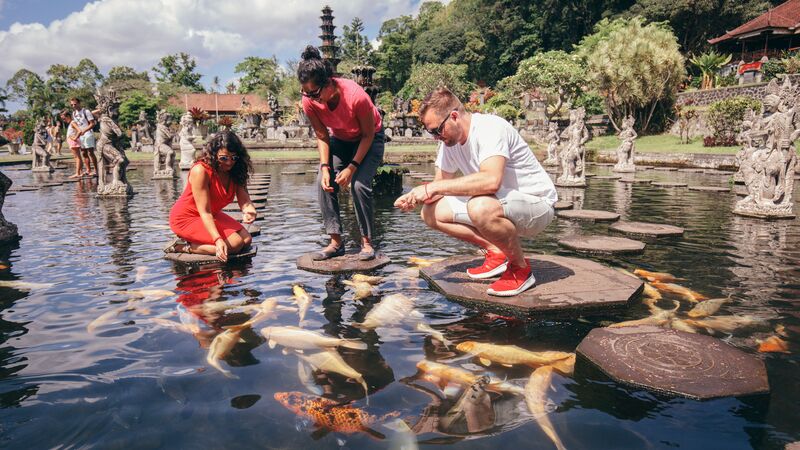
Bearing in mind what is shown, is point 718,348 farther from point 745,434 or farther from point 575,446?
point 575,446

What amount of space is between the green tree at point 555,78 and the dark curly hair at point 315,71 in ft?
120

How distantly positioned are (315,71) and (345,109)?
50 cm

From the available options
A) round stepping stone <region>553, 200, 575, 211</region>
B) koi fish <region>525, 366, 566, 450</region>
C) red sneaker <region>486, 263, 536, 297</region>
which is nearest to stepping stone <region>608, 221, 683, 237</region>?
round stepping stone <region>553, 200, 575, 211</region>

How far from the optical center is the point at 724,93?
97.6ft

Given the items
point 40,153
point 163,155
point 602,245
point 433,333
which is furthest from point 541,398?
point 40,153

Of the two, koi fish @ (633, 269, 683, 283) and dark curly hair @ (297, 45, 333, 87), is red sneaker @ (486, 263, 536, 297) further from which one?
dark curly hair @ (297, 45, 333, 87)

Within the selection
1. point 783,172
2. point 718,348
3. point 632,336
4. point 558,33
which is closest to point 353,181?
point 632,336

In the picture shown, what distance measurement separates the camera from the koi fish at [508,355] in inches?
115

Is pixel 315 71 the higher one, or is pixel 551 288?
pixel 315 71

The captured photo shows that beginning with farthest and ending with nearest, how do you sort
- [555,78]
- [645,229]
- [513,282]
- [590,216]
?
[555,78] < [590,216] < [645,229] < [513,282]

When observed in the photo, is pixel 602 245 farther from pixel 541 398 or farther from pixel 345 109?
pixel 541 398

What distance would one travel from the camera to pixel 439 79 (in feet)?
188

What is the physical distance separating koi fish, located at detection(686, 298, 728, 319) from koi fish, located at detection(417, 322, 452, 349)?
78.3 inches

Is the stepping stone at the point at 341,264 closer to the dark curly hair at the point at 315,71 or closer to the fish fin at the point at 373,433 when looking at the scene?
the dark curly hair at the point at 315,71
